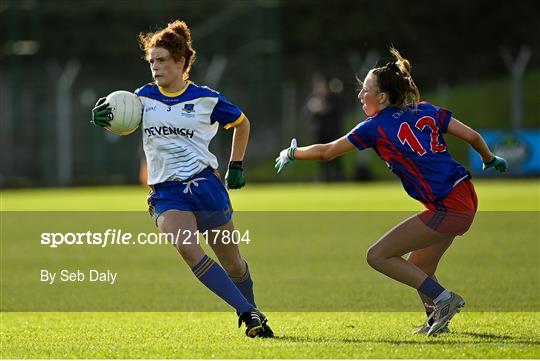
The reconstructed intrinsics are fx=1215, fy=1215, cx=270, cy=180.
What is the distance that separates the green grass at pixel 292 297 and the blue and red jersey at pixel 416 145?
2.82 ft

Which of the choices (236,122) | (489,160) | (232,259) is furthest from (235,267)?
(489,160)

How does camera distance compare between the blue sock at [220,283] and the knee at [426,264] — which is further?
the knee at [426,264]

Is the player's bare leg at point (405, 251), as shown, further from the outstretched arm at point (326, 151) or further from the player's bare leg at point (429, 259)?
the outstretched arm at point (326, 151)

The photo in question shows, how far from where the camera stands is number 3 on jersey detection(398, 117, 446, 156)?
21.9 feet

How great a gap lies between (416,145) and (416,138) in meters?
0.04

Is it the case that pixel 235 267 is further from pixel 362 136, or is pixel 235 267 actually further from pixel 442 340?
pixel 442 340

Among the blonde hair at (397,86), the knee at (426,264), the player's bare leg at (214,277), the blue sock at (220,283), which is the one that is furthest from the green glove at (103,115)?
the knee at (426,264)

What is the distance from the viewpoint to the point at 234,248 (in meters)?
7.06

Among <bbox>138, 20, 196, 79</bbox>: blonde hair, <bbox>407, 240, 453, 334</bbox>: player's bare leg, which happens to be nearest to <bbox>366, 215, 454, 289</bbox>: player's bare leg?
<bbox>407, 240, 453, 334</bbox>: player's bare leg

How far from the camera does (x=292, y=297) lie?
9086 millimetres

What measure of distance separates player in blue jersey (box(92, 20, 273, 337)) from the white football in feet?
0.15

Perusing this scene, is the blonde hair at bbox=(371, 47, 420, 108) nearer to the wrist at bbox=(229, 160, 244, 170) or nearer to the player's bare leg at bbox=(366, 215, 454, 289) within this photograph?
the player's bare leg at bbox=(366, 215, 454, 289)

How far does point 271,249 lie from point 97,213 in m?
5.55

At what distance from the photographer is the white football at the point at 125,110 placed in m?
6.93
